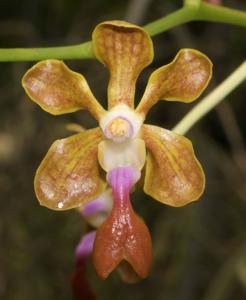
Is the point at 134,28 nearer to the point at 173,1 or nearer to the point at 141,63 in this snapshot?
the point at 141,63

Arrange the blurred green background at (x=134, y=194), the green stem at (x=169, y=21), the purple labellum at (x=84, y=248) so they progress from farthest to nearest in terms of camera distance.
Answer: the blurred green background at (x=134, y=194), the purple labellum at (x=84, y=248), the green stem at (x=169, y=21)

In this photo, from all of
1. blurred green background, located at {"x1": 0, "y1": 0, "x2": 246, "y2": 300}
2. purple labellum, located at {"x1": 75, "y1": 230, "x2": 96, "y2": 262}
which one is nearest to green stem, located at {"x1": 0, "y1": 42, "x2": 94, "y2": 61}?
purple labellum, located at {"x1": 75, "y1": 230, "x2": 96, "y2": 262}

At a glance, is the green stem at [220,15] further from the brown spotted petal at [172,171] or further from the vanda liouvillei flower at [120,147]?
the brown spotted petal at [172,171]

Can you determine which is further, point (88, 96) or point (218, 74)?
point (218, 74)

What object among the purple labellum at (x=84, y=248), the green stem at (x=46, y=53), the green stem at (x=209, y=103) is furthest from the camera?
the purple labellum at (x=84, y=248)

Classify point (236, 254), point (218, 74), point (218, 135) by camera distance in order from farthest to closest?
point (218, 135)
point (218, 74)
point (236, 254)

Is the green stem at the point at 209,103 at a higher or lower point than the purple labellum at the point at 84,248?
higher

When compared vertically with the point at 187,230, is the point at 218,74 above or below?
above

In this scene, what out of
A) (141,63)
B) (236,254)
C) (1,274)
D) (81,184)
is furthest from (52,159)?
(1,274)

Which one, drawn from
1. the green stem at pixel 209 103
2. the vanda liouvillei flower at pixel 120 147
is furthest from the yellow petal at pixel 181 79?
the green stem at pixel 209 103
